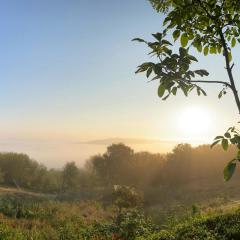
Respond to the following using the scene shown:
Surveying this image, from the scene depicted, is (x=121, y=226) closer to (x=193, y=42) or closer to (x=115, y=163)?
(x=193, y=42)

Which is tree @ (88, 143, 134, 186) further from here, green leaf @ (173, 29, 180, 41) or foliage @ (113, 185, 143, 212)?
green leaf @ (173, 29, 180, 41)

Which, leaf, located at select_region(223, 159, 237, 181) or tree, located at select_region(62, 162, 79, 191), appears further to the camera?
tree, located at select_region(62, 162, 79, 191)

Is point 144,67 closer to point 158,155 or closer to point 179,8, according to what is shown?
point 179,8

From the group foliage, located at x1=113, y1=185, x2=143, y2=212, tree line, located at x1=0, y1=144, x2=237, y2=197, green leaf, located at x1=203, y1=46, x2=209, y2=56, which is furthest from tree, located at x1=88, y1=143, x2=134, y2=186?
green leaf, located at x1=203, y1=46, x2=209, y2=56

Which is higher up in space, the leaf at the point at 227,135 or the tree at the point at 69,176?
the leaf at the point at 227,135

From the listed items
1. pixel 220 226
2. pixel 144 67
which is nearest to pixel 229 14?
pixel 144 67

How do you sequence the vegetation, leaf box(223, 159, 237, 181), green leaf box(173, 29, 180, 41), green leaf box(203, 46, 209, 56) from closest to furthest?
leaf box(223, 159, 237, 181) < green leaf box(173, 29, 180, 41) < green leaf box(203, 46, 209, 56) < the vegetation

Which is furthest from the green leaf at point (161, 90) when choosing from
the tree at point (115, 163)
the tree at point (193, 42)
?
the tree at point (115, 163)

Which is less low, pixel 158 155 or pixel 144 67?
pixel 144 67

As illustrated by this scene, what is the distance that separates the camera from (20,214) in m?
21.7

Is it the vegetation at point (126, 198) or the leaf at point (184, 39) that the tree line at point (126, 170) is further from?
the leaf at point (184, 39)

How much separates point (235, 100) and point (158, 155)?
199 ft

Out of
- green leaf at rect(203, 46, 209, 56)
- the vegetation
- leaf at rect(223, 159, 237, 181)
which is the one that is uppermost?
green leaf at rect(203, 46, 209, 56)

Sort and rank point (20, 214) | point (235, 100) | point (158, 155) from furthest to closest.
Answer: point (158, 155)
point (20, 214)
point (235, 100)
